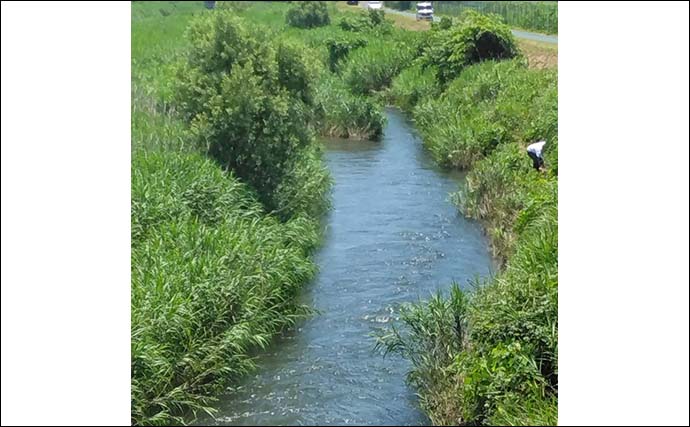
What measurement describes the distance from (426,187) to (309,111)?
143 inches

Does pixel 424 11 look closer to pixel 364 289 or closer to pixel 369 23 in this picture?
pixel 369 23

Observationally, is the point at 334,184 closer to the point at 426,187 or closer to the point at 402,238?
the point at 426,187

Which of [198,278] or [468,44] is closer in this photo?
[198,278]

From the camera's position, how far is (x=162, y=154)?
531 inches

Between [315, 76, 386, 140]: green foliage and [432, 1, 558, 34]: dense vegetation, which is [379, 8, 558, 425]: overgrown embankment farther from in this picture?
[315, 76, 386, 140]: green foliage

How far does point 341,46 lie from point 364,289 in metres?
19.2

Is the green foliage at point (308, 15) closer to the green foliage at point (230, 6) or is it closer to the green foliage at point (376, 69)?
the green foliage at point (230, 6)

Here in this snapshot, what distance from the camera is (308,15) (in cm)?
4181

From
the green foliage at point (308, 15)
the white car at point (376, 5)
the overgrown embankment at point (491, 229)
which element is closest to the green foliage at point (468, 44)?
the overgrown embankment at point (491, 229)

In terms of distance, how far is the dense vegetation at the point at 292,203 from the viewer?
27.7ft

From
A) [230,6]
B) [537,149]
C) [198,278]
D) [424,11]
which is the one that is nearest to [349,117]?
[230,6]

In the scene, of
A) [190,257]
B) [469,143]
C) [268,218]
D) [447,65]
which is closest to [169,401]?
[190,257]

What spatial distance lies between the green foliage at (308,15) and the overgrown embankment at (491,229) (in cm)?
1748

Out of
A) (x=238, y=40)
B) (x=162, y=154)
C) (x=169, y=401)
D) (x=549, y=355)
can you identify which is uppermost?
(x=238, y=40)
